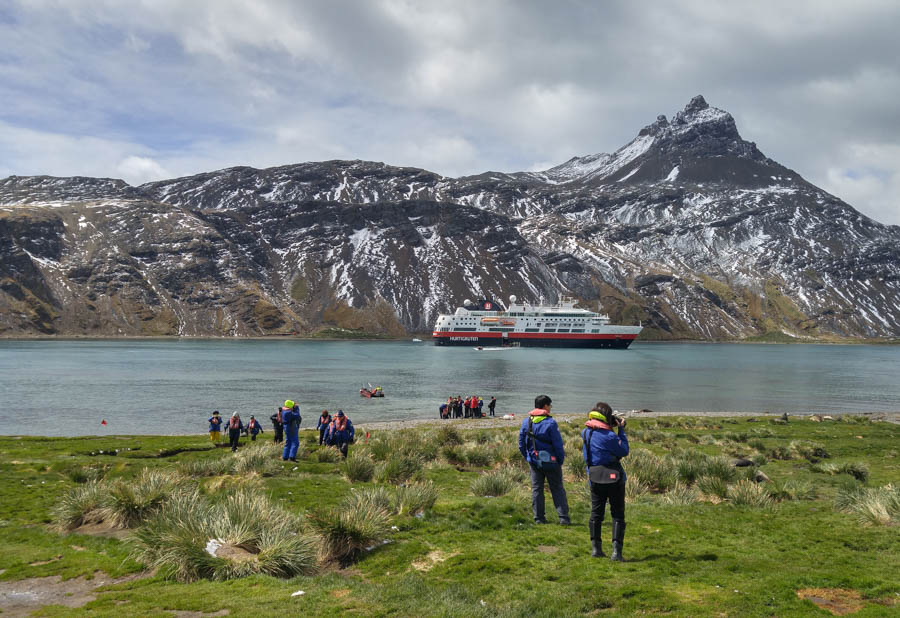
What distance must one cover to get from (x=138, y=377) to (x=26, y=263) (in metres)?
156

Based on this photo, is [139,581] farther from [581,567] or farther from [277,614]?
[581,567]

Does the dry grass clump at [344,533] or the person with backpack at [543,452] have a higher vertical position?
the person with backpack at [543,452]

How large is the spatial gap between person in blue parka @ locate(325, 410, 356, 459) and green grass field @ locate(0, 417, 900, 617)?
77.9 inches

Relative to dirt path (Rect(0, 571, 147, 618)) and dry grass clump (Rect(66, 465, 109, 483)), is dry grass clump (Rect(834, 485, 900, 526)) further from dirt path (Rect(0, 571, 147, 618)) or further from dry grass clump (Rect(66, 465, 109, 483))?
dry grass clump (Rect(66, 465, 109, 483))

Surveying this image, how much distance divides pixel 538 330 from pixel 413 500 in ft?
459

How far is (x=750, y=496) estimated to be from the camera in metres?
10.9

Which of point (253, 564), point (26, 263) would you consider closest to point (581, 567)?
point (253, 564)

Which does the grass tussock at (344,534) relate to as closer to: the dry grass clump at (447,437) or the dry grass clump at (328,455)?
the dry grass clump at (328,455)

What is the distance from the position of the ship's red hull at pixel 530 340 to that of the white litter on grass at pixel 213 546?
457 ft

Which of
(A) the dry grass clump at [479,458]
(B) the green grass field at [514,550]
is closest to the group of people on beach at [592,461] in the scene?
(B) the green grass field at [514,550]

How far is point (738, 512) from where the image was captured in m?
10.1

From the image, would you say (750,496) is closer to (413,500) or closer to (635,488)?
(635,488)

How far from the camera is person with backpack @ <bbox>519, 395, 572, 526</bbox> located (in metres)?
9.15

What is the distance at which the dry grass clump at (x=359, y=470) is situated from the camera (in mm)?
13766
